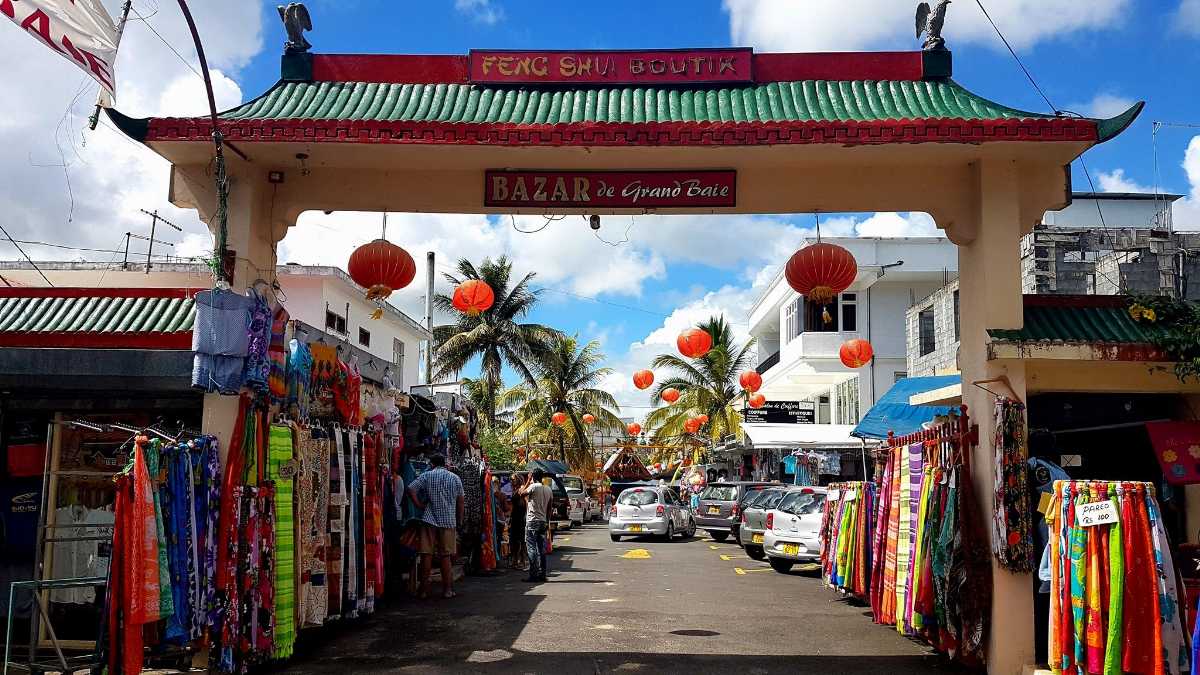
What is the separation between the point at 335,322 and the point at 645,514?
11.8m

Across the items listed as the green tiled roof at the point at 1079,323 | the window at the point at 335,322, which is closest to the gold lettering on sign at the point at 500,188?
the green tiled roof at the point at 1079,323

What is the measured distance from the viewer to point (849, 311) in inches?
1431

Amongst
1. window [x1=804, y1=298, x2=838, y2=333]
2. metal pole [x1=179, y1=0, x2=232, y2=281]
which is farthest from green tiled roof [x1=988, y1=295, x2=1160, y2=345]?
window [x1=804, y1=298, x2=838, y2=333]

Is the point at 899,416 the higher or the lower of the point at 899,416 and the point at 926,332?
the lower

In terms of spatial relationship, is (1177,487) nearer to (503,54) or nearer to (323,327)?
(503,54)

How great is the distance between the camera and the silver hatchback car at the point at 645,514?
2722 cm

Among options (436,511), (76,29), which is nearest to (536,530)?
(436,511)

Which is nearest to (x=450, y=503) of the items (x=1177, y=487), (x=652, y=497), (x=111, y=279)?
(x=1177, y=487)

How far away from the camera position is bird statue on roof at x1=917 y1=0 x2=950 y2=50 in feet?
33.0

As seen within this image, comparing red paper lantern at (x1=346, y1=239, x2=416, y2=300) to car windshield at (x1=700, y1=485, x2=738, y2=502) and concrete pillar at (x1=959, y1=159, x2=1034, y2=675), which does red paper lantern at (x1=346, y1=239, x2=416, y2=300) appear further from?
car windshield at (x1=700, y1=485, x2=738, y2=502)

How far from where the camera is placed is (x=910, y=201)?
30.5 ft

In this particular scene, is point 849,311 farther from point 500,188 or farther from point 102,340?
point 102,340

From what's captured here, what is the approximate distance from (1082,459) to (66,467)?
10769mm

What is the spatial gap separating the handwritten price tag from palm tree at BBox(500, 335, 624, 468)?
1383 inches
